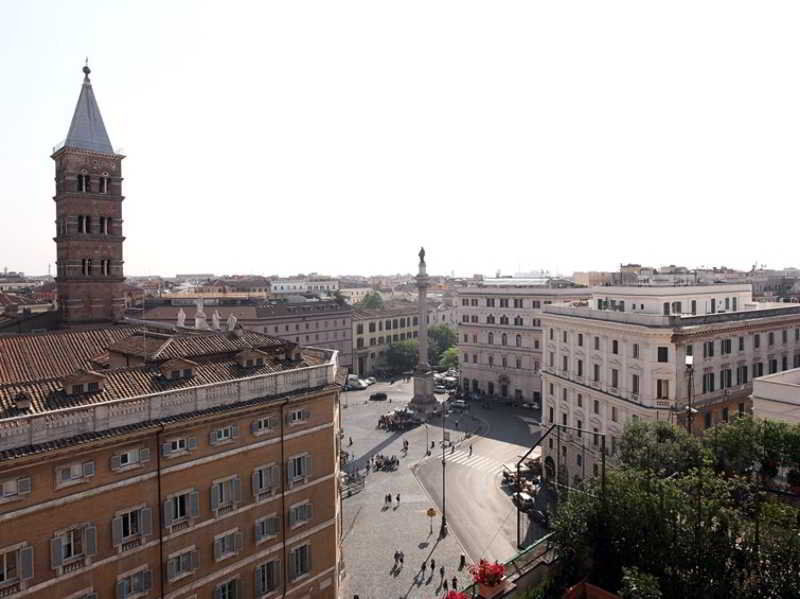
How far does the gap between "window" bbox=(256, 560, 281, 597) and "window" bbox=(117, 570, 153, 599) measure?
4.71 metres

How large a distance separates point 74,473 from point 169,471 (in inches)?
130

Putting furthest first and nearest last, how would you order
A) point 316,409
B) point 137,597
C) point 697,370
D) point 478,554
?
point 697,370 → point 478,554 → point 316,409 → point 137,597

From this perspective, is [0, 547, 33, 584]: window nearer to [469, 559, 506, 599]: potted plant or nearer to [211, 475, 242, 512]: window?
[211, 475, 242, 512]: window

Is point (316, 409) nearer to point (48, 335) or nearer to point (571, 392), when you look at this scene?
point (48, 335)

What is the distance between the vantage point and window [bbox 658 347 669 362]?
3825 centimetres

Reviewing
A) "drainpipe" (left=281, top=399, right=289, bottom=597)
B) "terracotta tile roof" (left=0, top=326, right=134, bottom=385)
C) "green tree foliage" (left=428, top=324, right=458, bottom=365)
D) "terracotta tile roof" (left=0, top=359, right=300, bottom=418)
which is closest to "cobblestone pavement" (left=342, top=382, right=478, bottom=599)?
"drainpipe" (left=281, top=399, right=289, bottom=597)

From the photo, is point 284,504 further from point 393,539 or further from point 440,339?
point 440,339

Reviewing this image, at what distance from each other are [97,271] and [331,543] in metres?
31.2

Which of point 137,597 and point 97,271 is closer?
point 137,597

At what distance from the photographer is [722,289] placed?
48.8 m

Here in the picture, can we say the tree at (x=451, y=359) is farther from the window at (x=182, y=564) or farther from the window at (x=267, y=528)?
the window at (x=182, y=564)

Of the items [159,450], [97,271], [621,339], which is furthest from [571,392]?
[97,271]

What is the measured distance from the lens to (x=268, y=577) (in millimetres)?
24938

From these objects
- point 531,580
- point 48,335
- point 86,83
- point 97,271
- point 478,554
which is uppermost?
point 86,83
